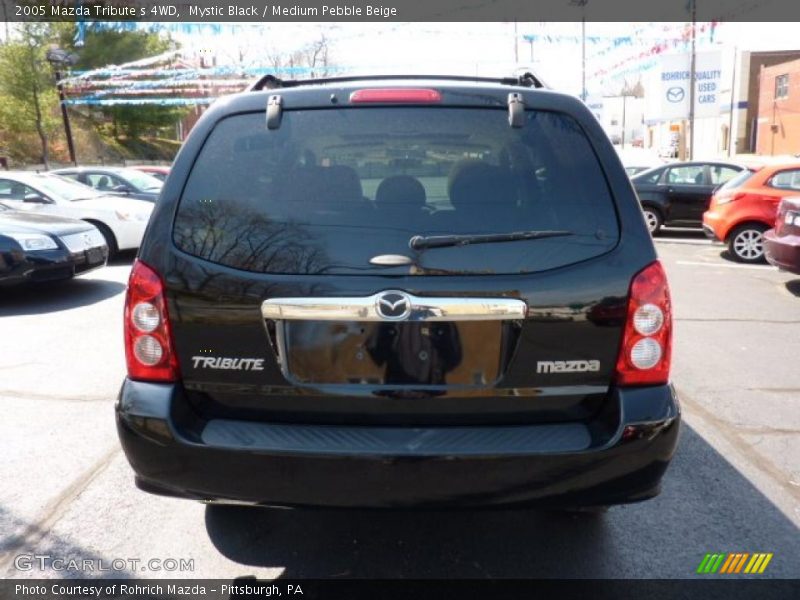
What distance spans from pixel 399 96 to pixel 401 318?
0.84 m

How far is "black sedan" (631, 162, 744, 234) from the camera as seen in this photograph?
13.1m

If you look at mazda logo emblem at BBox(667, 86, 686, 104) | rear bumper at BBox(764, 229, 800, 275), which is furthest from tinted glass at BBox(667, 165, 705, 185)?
mazda logo emblem at BBox(667, 86, 686, 104)

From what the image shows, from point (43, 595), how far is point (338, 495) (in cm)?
132

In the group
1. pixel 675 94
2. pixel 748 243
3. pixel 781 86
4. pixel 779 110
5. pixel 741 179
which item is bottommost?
pixel 748 243

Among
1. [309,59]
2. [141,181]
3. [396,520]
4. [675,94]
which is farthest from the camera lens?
[309,59]

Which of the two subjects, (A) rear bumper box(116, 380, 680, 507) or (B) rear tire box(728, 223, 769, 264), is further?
(B) rear tire box(728, 223, 769, 264)

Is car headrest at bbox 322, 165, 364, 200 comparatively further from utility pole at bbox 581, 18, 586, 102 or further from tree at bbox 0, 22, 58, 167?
tree at bbox 0, 22, 58, 167

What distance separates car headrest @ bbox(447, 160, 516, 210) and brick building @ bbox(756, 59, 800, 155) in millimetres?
44005

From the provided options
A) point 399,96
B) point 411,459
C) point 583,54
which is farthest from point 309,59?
point 411,459

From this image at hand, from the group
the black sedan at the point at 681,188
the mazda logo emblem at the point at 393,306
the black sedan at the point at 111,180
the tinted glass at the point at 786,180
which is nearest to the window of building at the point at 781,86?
the black sedan at the point at 681,188

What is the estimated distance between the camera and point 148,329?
7.63ft

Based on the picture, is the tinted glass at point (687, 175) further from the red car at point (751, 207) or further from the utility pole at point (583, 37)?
the utility pole at point (583, 37)
